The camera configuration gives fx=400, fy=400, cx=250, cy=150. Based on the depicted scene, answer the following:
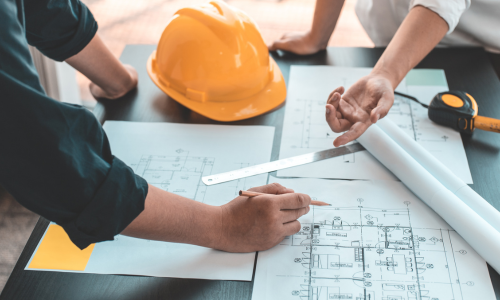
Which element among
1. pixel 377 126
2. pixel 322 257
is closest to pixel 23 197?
pixel 322 257

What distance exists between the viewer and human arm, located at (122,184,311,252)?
0.66 m

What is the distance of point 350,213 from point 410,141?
9.2 inches

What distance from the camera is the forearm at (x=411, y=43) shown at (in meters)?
1.00

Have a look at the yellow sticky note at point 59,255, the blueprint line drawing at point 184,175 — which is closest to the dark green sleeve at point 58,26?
the blueprint line drawing at point 184,175

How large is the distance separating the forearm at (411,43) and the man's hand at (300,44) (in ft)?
0.90

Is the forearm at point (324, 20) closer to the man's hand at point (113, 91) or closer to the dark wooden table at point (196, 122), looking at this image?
the dark wooden table at point (196, 122)

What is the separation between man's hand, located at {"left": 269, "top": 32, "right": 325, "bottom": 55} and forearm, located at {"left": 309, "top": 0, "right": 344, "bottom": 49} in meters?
0.01

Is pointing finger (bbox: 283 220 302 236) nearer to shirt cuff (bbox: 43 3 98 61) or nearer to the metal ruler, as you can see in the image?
the metal ruler

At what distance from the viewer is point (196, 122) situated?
104 cm

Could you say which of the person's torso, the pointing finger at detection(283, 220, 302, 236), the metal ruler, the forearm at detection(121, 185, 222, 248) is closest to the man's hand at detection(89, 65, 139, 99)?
the metal ruler

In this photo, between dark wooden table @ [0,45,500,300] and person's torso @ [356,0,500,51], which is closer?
dark wooden table @ [0,45,500,300]

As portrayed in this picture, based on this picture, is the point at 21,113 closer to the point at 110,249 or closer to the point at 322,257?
the point at 110,249

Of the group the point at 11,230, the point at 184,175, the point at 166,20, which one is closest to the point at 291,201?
the point at 184,175

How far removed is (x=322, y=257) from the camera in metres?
0.71
